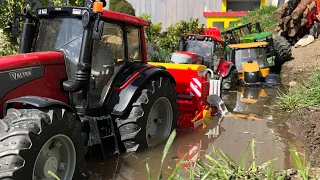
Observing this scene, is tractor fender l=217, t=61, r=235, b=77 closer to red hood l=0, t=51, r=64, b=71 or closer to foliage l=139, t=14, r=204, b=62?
foliage l=139, t=14, r=204, b=62

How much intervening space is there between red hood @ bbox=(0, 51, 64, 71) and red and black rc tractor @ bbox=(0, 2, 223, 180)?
1 centimetres

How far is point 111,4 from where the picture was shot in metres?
17.8

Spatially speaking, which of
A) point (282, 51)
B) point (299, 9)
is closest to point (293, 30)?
point (299, 9)

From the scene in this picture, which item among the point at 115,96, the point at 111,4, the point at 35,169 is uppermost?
the point at 111,4

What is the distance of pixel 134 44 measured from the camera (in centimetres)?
546

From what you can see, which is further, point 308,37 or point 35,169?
point 308,37

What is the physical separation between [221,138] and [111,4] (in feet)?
42.8

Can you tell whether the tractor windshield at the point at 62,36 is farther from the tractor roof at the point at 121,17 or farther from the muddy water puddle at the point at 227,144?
the muddy water puddle at the point at 227,144

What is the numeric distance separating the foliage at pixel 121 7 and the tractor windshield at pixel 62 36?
12.1 metres

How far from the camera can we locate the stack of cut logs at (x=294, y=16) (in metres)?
14.2

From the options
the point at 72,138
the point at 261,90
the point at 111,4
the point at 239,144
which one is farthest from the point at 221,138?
the point at 111,4

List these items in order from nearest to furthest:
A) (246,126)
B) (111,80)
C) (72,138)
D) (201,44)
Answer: (72,138), (111,80), (246,126), (201,44)

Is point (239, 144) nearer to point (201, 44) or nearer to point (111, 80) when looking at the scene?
point (111, 80)

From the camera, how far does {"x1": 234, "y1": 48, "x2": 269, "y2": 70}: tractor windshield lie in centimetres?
1265
